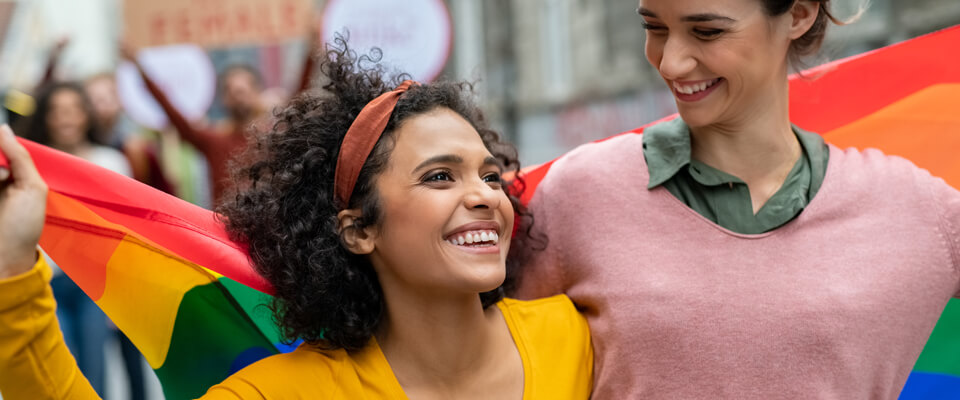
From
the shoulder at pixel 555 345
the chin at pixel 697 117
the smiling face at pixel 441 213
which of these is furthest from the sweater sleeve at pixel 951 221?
the smiling face at pixel 441 213

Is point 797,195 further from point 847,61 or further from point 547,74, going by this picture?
point 547,74

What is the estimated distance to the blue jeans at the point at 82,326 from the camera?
5023 mm

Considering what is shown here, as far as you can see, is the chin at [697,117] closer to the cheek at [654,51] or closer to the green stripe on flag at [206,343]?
the cheek at [654,51]

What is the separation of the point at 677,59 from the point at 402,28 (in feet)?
15.7

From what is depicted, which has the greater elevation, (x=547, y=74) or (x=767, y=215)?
(x=767, y=215)

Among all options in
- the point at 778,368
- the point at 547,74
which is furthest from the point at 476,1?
the point at 778,368

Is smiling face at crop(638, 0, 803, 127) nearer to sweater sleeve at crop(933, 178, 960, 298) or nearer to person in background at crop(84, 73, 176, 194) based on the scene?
sweater sleeve at crop(933, 178, 960, 298)

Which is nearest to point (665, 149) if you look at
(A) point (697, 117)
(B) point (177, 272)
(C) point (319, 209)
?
(A) point (697, 117)

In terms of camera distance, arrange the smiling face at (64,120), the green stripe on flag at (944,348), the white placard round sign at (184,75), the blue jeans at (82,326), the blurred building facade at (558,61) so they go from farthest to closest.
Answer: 1. the white placard round sign at (184,75)
2. the blurred building facade at (558,61)
3. the smiling face at (64,120)
4. the blue jeans at (82,326)
5. the green stripe on flag at (944,348)

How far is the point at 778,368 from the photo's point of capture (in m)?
2.24

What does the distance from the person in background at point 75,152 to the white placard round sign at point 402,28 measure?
6.17ft

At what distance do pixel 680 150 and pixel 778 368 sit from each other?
0.60 metres

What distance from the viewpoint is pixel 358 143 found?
7.89 feet

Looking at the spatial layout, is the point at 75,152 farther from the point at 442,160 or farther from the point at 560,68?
the point at 560,68
